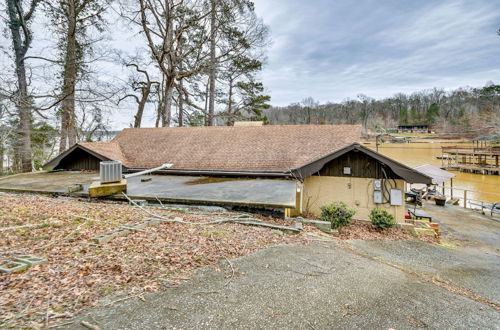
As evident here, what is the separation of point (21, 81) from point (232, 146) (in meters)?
8.88

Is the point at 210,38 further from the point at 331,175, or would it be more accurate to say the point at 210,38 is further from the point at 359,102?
the point at 359,102

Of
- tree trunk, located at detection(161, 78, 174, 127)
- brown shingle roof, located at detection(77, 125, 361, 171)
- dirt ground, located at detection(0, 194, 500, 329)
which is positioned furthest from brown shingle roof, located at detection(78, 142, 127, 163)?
dirt ground, located at detection(0, 194, 500, 329)

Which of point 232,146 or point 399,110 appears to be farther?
point 399,110

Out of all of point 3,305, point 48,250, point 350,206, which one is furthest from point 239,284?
point 350,206

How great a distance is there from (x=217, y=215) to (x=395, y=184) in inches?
302

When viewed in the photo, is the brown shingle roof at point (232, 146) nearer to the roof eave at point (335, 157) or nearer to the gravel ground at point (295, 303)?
the roof eave at point (335, 157)

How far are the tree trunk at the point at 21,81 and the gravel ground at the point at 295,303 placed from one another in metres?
8.92

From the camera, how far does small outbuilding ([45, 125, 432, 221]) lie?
10.2 meters

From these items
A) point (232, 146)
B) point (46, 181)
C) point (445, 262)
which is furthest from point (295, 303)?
point (46, 181)

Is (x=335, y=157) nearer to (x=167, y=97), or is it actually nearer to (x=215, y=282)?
(x=215, y=282)

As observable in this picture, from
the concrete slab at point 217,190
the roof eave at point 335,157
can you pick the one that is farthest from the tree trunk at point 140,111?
the roof eave at point 335,157

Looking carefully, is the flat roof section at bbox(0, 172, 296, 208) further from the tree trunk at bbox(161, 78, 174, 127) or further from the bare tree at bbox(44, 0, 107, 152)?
the tree trunk at bbox(161, 78, 174, 127)

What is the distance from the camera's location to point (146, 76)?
19094mm

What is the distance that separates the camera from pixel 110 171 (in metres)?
8.73
